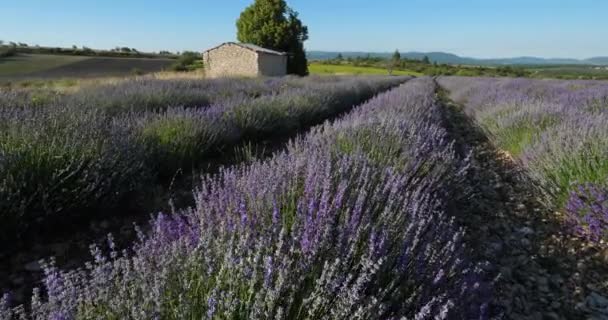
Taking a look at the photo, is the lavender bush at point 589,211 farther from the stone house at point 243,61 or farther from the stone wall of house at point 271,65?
the stone wall of house at point 271,65

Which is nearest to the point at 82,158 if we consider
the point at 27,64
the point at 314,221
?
the point at 314,221

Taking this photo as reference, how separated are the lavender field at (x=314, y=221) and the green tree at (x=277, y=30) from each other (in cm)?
2700

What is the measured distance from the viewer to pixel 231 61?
2680 centimetres

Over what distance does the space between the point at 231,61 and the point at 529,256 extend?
2578cm

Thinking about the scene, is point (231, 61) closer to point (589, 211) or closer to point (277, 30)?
point (277, 30)

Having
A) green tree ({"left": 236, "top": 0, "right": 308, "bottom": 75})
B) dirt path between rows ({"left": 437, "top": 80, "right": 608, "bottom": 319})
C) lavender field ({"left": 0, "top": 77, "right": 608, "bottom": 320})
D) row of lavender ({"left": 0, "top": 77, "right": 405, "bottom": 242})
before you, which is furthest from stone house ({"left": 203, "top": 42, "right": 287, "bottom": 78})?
dirt path between rows ({"left": 437, "top": 80, "right": 608, "bottom": 319})

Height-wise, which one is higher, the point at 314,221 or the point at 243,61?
the point at 243,61

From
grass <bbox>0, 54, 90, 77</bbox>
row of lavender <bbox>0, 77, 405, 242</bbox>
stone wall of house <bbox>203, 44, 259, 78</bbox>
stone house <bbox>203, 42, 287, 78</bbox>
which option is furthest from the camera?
grass <bbox>0, 54, 90, 77</bbox>

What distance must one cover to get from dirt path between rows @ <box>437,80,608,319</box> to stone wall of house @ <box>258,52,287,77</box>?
22.0 metres

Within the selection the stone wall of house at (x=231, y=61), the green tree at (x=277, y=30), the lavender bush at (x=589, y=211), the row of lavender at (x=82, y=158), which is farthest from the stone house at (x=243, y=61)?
the lavender bush at (x=589, y=211)

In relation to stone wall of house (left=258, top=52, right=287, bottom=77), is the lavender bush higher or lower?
lower

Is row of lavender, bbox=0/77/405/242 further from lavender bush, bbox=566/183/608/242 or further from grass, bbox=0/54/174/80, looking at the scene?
grass, bbox=0/54/174/80

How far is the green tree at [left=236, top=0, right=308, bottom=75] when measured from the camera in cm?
3150

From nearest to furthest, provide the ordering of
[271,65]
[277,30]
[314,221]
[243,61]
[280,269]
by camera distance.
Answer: [280,269] < [314,221] < [243,61] < [271,65] < [277,30]
